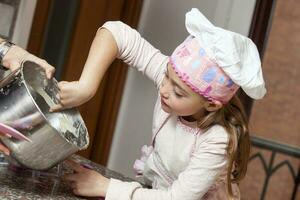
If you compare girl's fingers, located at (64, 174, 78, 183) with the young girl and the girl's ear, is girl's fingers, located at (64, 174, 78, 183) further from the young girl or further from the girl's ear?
the girl's ear

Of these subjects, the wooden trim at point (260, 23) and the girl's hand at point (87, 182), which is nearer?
the girl's hand at point (87, 182)

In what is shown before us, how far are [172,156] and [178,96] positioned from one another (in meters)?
0.14

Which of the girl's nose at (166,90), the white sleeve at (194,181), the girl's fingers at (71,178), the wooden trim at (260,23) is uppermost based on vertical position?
the wooden trim at (260,23)

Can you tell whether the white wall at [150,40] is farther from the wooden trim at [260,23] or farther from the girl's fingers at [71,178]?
the girl's fingers at [71,178]

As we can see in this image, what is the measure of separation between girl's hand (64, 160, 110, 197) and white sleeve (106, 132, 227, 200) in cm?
2

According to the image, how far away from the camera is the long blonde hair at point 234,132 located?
Result: 2.90ft

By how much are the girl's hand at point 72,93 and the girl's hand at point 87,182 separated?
12 centimetres

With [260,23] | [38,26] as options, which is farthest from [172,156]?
[260,23]

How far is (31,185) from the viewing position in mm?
823

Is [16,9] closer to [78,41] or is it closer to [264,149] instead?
[78,41]

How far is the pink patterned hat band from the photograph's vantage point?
840 millimetres

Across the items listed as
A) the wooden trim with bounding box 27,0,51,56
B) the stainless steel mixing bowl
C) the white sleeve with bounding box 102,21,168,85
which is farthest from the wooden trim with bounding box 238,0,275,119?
the stainless steel mixing bowl

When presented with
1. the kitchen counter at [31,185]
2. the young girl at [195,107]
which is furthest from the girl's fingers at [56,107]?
the kitchen counter at [31,185]

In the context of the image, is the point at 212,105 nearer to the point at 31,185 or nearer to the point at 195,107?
the point at 195,107
